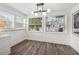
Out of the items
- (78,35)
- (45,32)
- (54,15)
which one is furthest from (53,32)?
(78,35)

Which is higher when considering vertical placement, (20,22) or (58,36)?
(20,22)

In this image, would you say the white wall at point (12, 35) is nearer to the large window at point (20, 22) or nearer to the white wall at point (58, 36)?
the large window at point (20, 22)

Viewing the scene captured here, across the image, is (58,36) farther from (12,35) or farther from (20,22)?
(12,35)

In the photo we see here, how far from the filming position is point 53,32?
3.06 metres

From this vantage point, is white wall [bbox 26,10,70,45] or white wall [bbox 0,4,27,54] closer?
white wall [bbox 0,4,27,54]

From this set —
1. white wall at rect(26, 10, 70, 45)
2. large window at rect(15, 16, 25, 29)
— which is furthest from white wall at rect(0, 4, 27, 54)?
white wall at rect(26, 10, 70, 45)

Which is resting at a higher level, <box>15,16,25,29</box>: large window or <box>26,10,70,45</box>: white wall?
<box>15,16,25,29</box>: large window

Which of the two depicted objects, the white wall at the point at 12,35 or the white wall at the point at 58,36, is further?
the white wall at the point at 58,36

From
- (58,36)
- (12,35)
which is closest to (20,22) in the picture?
(12,35)

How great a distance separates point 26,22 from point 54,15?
1.31m

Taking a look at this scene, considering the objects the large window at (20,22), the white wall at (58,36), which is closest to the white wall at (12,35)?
the large window at (20,22)

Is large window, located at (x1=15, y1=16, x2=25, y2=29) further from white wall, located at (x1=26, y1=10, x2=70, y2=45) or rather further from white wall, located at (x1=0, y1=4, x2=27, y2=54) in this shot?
white wall, located at (x1=26, y1=10, x2=70, y2=45)

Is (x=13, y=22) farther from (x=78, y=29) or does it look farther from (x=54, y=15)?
(x=78, y=29)
